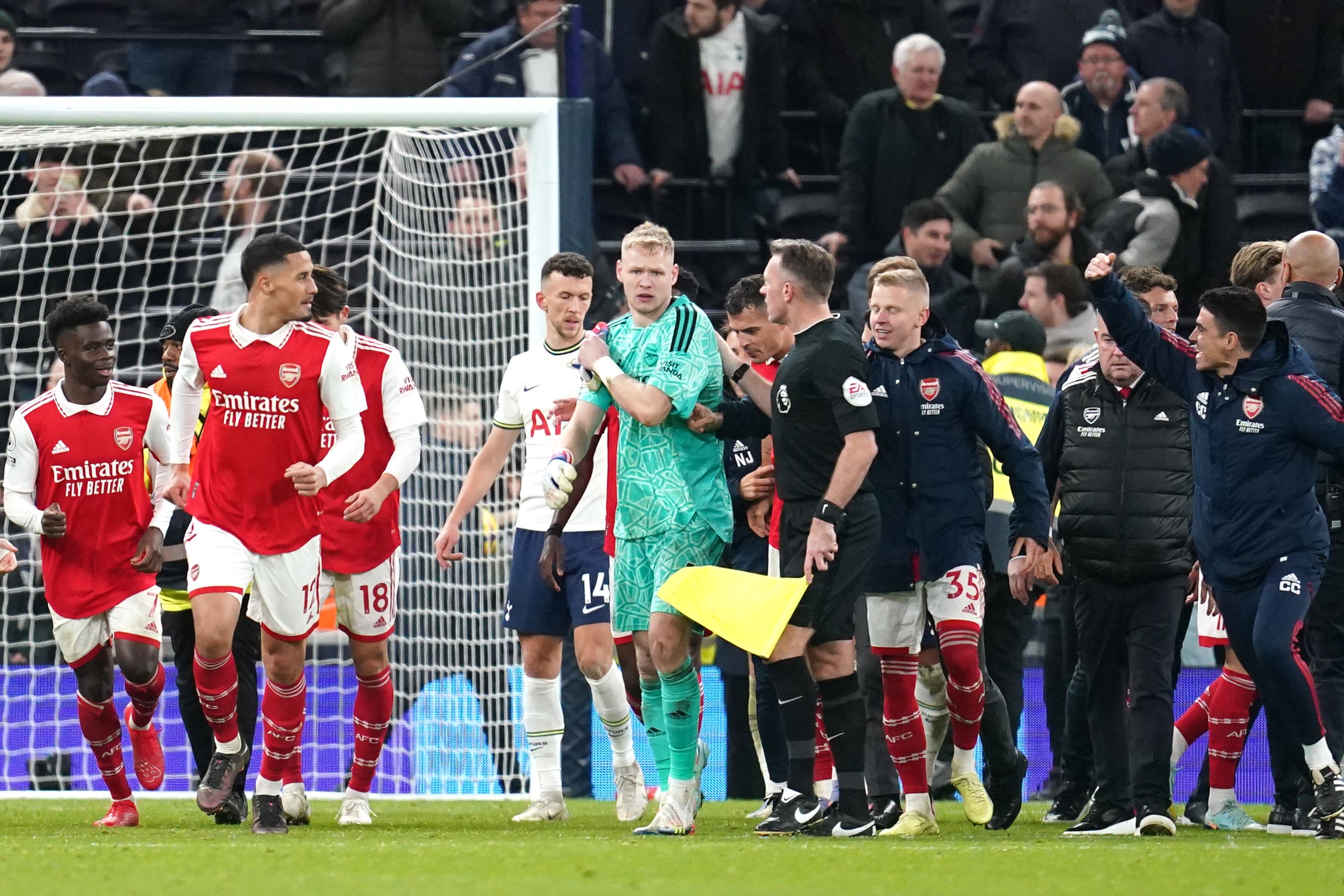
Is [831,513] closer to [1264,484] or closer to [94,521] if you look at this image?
[1264,484]

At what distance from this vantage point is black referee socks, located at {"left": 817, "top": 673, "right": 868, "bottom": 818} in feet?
22.8

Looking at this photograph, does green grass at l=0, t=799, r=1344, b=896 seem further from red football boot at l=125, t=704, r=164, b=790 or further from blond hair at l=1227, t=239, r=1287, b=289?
blond hair at l=1227, t=239, r=1287, b=289

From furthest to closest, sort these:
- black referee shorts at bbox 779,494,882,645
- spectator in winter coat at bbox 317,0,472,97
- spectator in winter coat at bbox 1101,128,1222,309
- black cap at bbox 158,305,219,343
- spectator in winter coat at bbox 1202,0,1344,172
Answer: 1. spectator in winter coat at bbox 1202,0,1344,172
2. spectator in winter coat at bbox 317,0,472,97
3. spectator in winter coat at bbox 1101,128,1222,309
4. black cap at bbox 158,305,219,343
5. black referee shorts at bbox 779,494,882,645

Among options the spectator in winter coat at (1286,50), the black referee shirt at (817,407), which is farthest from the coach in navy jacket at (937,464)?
the spectator in winter coat at (1286,50)

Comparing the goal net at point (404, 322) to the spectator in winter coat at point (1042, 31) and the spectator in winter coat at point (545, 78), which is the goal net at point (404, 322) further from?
the spectator in winter coat at point (1042, 31)

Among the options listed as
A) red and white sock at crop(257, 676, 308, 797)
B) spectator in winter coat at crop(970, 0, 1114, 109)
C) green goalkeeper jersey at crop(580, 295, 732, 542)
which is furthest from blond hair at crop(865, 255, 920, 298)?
spectator in winter coat at crop(970, 0, 1114, 109)

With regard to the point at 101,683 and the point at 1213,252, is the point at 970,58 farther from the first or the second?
the point at 101,683

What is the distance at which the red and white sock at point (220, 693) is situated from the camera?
291 inches

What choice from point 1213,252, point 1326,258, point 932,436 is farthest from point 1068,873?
point 1213,252

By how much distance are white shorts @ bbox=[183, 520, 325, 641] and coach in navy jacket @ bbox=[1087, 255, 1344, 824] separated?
3144 millimetres

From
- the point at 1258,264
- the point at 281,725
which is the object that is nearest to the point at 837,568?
the point at 281,725

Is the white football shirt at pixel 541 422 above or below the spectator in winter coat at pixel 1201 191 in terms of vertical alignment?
below

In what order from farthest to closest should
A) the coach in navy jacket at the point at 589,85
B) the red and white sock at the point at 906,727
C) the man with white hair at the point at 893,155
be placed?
the man with white hair at the point at 893,155, the coach in navy jacket at the point at 589,85, the red and white sock at the point at 906,727

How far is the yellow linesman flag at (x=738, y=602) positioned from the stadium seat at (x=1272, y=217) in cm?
838
